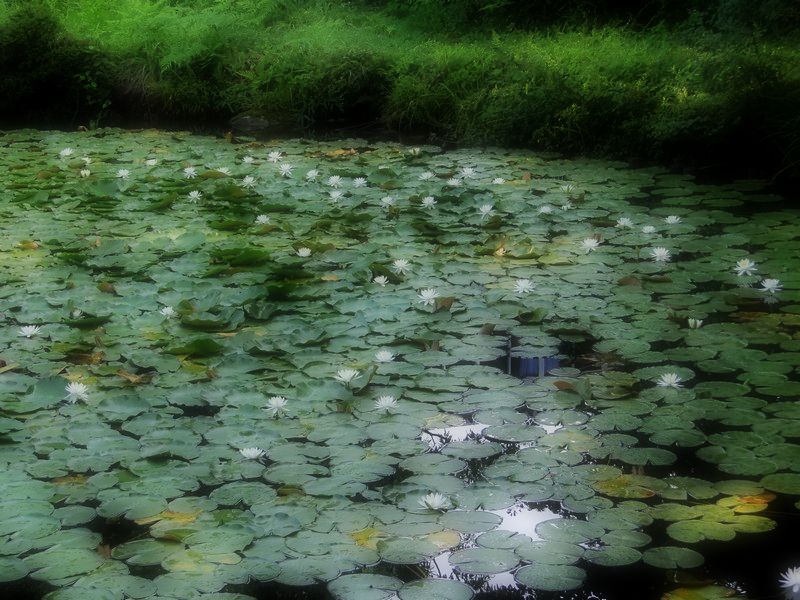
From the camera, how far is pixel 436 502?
7.01 feet

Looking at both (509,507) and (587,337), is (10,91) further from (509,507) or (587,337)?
(509,507)

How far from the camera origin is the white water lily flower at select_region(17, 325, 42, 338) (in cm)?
312

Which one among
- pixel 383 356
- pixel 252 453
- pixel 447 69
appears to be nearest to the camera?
pixel 252 453

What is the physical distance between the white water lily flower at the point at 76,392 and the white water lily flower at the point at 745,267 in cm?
238

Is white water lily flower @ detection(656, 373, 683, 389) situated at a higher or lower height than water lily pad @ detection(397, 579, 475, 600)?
higher

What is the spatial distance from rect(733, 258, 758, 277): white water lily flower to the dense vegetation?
1.45m

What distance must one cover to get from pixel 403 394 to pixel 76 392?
947 mm

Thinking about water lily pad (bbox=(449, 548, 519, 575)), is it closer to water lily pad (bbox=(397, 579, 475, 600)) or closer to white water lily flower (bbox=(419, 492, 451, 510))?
water lily pad (bbox=(397, 579, 475, 600))

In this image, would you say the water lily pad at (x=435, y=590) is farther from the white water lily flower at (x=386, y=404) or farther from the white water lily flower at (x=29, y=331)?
the white water lily flower at (x=29, y=331)

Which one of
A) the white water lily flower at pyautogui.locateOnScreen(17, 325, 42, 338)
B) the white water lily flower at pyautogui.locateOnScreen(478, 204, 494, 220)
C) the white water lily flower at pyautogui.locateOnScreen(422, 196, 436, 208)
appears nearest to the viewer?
the white water lily flower at pyautogui.locateOnScreen(17, 325, 42, 338)

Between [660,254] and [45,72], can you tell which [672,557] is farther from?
[45,72]

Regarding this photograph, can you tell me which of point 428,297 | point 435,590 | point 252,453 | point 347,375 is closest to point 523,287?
point 428,297

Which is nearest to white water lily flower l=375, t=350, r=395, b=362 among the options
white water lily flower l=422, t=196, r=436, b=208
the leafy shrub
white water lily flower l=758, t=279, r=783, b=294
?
white water lily flower l=758, t=279, r=783, b=294

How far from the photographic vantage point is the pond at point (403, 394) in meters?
2.00
